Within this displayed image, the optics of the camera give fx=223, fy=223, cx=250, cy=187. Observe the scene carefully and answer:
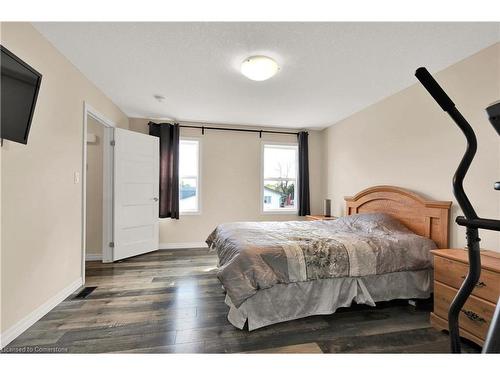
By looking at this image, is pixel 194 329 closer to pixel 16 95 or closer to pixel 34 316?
pixel 34 316

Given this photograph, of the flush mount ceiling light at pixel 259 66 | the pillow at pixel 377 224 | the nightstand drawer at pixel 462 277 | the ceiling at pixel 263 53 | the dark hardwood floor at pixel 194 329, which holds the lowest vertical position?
the dark hardwood floor at pixel 194 329

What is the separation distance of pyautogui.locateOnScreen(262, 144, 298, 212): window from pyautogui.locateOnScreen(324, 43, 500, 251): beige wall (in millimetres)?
1135

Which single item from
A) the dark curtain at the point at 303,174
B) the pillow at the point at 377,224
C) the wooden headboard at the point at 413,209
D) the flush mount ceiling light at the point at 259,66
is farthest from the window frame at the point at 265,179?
the flush mount ceiling light at the point at 259,66

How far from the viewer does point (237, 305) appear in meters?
1.65

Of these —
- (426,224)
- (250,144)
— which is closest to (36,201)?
(250,144)

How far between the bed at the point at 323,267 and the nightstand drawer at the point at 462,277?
28cm

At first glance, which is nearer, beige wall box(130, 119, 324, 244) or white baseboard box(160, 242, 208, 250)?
white baseboard box(160, 242, 208, 250)

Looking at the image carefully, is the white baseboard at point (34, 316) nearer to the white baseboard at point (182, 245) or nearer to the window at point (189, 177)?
the white baseboard at point (182, 245)

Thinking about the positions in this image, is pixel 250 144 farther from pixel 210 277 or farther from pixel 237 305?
pixel 237 305

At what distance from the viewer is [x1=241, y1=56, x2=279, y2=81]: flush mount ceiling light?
2.09 meters

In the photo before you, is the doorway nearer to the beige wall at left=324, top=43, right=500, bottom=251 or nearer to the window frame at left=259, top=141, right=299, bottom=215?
the window frame at left=259, top=141, right=299, bottom=215

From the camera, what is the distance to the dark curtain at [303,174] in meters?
4.54

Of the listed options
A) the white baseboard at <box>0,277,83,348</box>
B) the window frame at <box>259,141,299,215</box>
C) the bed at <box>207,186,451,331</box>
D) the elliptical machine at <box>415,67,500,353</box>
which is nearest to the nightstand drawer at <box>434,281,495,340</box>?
the bed at <box>207,186,451,331</box>
